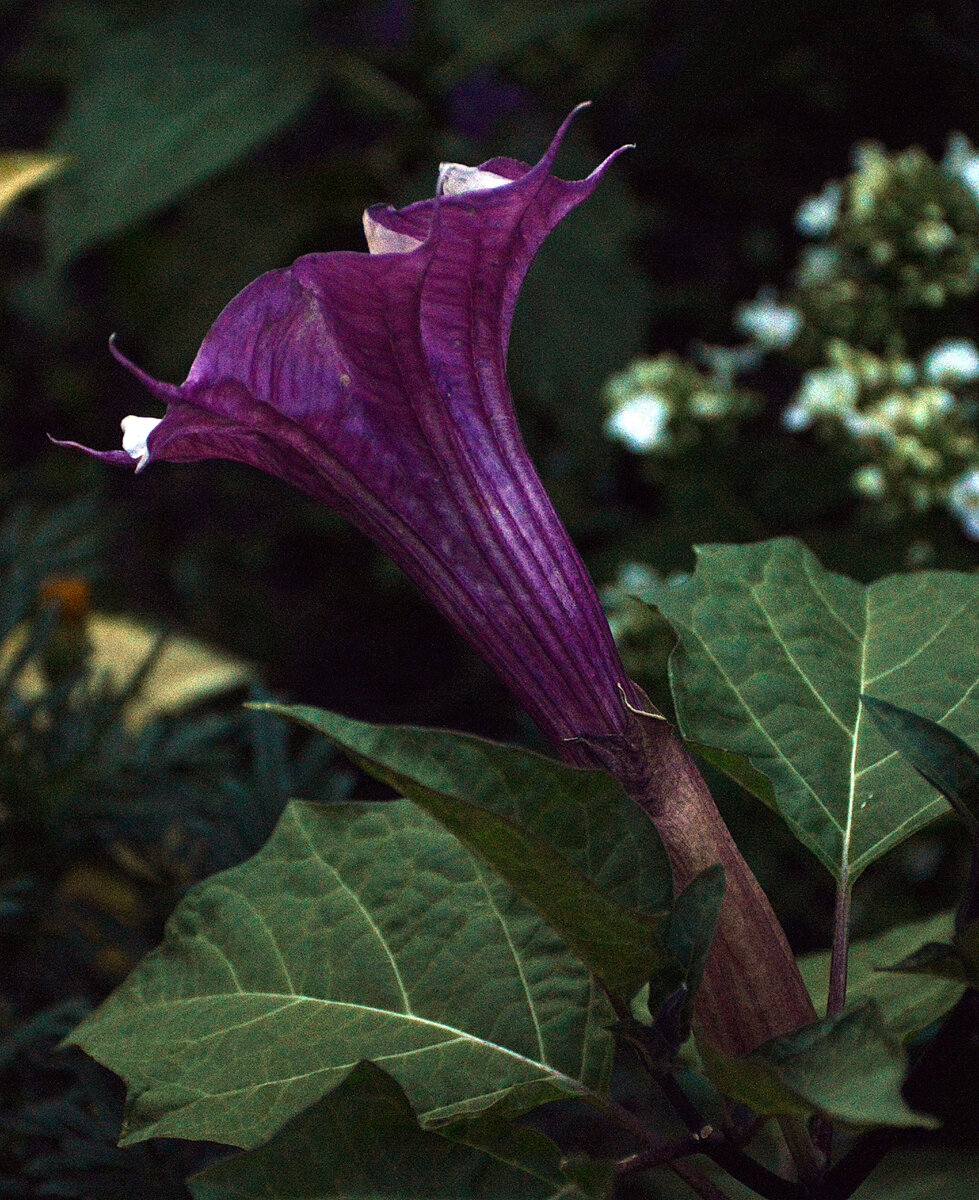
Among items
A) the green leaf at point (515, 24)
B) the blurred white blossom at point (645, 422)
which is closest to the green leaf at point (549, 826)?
the blurred white blossom at point (645, 422)

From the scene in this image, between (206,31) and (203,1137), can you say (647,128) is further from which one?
(203,1137)

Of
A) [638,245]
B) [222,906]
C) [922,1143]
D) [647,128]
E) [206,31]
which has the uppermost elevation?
[206,31]

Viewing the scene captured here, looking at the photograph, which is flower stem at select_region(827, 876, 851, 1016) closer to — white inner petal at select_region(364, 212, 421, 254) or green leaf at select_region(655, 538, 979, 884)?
green leaf at select_region(655, 538, 979, 884)

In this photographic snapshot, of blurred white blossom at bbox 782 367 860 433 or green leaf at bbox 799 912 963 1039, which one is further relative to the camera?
blurred white blossom at bbox 782 367 860 433

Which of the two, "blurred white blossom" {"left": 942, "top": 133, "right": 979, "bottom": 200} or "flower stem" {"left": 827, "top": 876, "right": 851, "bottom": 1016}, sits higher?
"blurred white blossom" {"left": 942, "top": 133, "right": 979, "bottom": 200}

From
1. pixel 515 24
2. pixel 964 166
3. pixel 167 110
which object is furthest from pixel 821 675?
pixel 167 110

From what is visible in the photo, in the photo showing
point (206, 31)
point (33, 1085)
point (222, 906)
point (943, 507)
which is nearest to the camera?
point (222, 906)

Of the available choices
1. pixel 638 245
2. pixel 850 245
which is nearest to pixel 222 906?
pixel 850 245

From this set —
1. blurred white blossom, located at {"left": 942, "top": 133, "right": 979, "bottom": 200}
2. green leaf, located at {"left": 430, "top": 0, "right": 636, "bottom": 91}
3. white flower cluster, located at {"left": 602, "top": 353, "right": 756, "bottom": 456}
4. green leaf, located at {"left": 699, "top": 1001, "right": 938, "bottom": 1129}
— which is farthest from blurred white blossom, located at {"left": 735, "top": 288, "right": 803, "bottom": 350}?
green leaf, located at {"left": 699, "top": 1001, "right": 938, "bottom": 1129}
